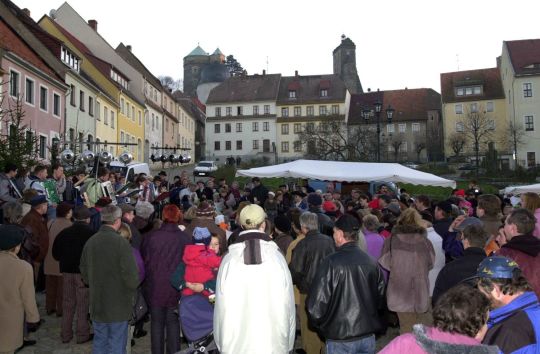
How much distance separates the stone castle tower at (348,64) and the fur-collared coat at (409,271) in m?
91.9

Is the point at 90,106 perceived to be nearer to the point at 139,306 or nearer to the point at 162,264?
the point at 139,306

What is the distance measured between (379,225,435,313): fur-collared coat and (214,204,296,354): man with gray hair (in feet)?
7.09

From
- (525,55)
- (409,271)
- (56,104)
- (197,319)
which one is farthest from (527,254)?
(525,55)

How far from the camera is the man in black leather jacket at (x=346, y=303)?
4.54 metres

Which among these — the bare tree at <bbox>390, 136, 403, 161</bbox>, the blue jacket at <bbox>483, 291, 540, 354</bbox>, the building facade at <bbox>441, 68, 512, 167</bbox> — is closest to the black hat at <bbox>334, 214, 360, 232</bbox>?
the blue jacket at <bbox>483, 291, 540, 354</bbox>

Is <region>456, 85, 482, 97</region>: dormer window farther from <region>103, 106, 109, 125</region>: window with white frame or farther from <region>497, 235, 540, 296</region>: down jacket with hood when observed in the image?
<region>497, 235, 540, 296</region>: down jacket with hood

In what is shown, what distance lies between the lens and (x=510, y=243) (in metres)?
4.66

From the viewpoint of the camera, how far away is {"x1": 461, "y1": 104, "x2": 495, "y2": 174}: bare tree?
5578 centimetres

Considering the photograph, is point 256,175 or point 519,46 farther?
point 519,46

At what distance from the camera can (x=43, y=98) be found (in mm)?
29219

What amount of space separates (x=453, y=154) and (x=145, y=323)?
5728 centimetres

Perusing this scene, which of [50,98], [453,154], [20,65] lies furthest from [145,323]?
[453,154]

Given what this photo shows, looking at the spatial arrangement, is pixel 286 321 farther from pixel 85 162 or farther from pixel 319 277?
pixel 85 162

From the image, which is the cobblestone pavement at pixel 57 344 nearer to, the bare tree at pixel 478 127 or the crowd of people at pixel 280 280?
the crowd of people at pixel 280 280
